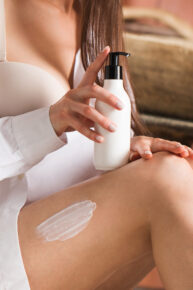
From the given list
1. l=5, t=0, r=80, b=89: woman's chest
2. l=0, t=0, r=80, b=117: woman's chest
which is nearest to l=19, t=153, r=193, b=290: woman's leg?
l=0, t=0, r=80, b=117: woman's chest

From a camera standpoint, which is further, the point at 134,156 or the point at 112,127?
the point at 134,156

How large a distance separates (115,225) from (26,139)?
0.19 metres

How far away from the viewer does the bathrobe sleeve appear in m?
0.63

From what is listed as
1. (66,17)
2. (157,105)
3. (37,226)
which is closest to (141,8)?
(157,105)

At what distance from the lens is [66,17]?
911 millimetres

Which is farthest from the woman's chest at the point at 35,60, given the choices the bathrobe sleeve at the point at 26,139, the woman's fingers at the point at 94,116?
the woman's fingers at the point at 94,116

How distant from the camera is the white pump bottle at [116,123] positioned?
0.57 metres

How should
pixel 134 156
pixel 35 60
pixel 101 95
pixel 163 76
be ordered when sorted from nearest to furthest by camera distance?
1. pixel 101 95
2. pixel 134 156
3. pixel 35 60
4. pixel 163 76

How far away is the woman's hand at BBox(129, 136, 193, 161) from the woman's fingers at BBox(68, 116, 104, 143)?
0.29 feet

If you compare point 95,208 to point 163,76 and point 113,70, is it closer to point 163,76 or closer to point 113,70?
point 113,70

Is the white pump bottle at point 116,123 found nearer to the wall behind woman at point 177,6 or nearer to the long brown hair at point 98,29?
the long brown hair at point 98,29

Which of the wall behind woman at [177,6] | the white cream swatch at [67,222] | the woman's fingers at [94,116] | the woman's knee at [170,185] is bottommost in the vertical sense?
the white cream swatch at [67,222]

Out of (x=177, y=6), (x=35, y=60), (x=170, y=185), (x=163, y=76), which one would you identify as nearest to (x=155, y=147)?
(x=170, y=185)

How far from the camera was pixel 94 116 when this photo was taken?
1.80ft
